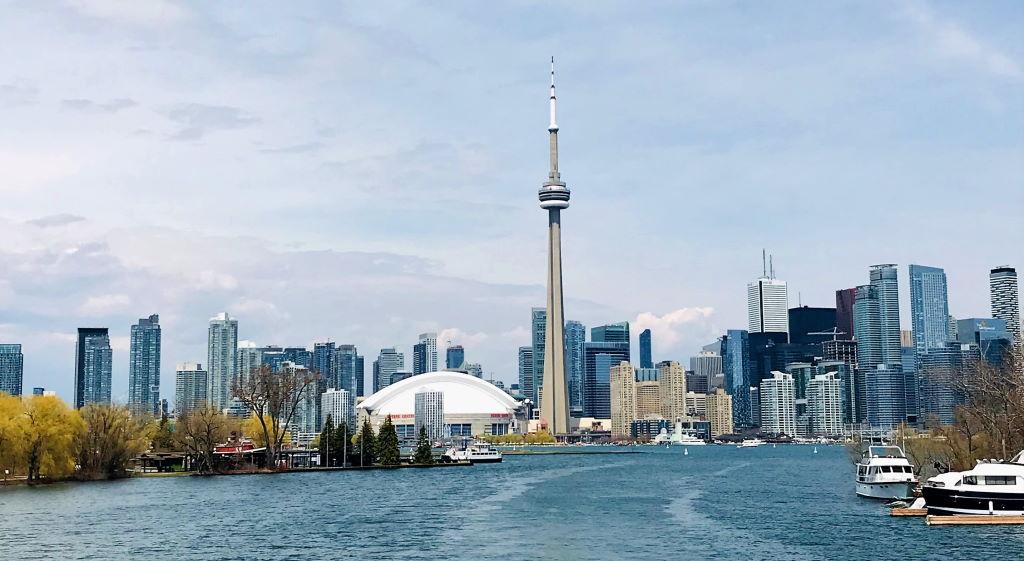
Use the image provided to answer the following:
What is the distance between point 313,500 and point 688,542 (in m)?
39.0

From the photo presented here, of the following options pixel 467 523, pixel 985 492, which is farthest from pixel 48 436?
pixel 985 492

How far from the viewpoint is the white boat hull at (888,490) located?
278 feet

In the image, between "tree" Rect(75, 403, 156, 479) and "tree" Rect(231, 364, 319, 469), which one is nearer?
"tree" Rect(75, 403, 156, 479)

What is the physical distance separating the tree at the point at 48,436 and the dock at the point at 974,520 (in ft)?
260

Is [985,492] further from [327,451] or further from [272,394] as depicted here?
[327,451]

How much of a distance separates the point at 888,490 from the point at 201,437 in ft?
267

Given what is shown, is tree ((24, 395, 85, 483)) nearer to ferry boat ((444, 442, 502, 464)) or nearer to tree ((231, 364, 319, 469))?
tree ((231, 364, 319, 469))

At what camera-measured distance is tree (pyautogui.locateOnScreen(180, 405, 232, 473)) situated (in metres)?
134

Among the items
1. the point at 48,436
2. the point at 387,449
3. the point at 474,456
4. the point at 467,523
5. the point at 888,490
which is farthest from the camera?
the point at 474,456

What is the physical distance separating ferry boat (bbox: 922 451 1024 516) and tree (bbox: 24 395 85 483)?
259ft

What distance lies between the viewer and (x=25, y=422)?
10744 centimetres

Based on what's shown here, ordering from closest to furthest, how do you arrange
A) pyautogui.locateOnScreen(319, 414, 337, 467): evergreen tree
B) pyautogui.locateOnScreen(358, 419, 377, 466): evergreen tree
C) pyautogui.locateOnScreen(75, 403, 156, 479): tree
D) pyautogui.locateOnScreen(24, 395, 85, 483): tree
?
pyautogui.locateOnScreen(24, 395, 85, 483): tree → pyautogui.locateOnScreen(75, 403, 156, 479): tree → pyautogui.locateOnScreen(319, 414, 337, 467): evergreen tree → pyautogui.locateOnScreen(358, 419, 377, 466): evergreen tree

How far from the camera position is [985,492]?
69500 mm

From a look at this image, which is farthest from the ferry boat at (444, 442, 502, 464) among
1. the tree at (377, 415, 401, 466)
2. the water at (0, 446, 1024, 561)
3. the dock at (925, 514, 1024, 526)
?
the dock at (925, 514, 1024, 526)
